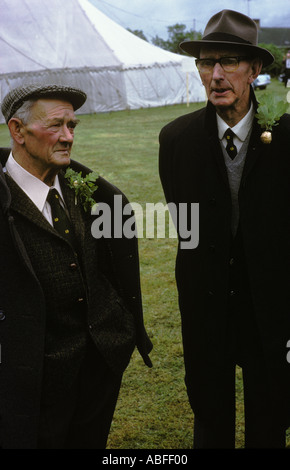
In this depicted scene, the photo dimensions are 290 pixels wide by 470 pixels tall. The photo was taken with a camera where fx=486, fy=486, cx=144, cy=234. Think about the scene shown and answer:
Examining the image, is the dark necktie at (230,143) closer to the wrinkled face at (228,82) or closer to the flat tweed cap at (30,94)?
the wrinkled face at (228,82)

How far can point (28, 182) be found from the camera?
2.18m

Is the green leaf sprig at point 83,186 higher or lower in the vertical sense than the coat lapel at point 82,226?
higher

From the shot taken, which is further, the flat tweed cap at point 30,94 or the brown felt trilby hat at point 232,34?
the brown felt trilby hat at point 232,34

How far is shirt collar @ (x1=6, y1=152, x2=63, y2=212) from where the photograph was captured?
217 centimetres

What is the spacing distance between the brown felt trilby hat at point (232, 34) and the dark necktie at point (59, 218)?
43.1 inches

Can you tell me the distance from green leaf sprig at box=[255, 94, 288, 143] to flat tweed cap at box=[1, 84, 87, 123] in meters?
0.92

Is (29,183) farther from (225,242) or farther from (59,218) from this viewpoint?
(225,242)

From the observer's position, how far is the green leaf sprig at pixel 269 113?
240 centimetres

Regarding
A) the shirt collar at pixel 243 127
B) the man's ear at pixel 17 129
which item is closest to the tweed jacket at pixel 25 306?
the man's ear at pixel 17 129

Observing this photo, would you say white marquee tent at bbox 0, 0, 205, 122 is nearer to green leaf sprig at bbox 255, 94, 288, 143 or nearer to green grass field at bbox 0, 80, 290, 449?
green grass field at bbox 0, 80, 290, 449

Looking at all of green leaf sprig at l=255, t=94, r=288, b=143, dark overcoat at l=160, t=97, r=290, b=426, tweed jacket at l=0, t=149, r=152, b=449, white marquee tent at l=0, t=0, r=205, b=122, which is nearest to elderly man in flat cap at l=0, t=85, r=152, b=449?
tweed jacket at l=0, t=149, r=152, b=449
